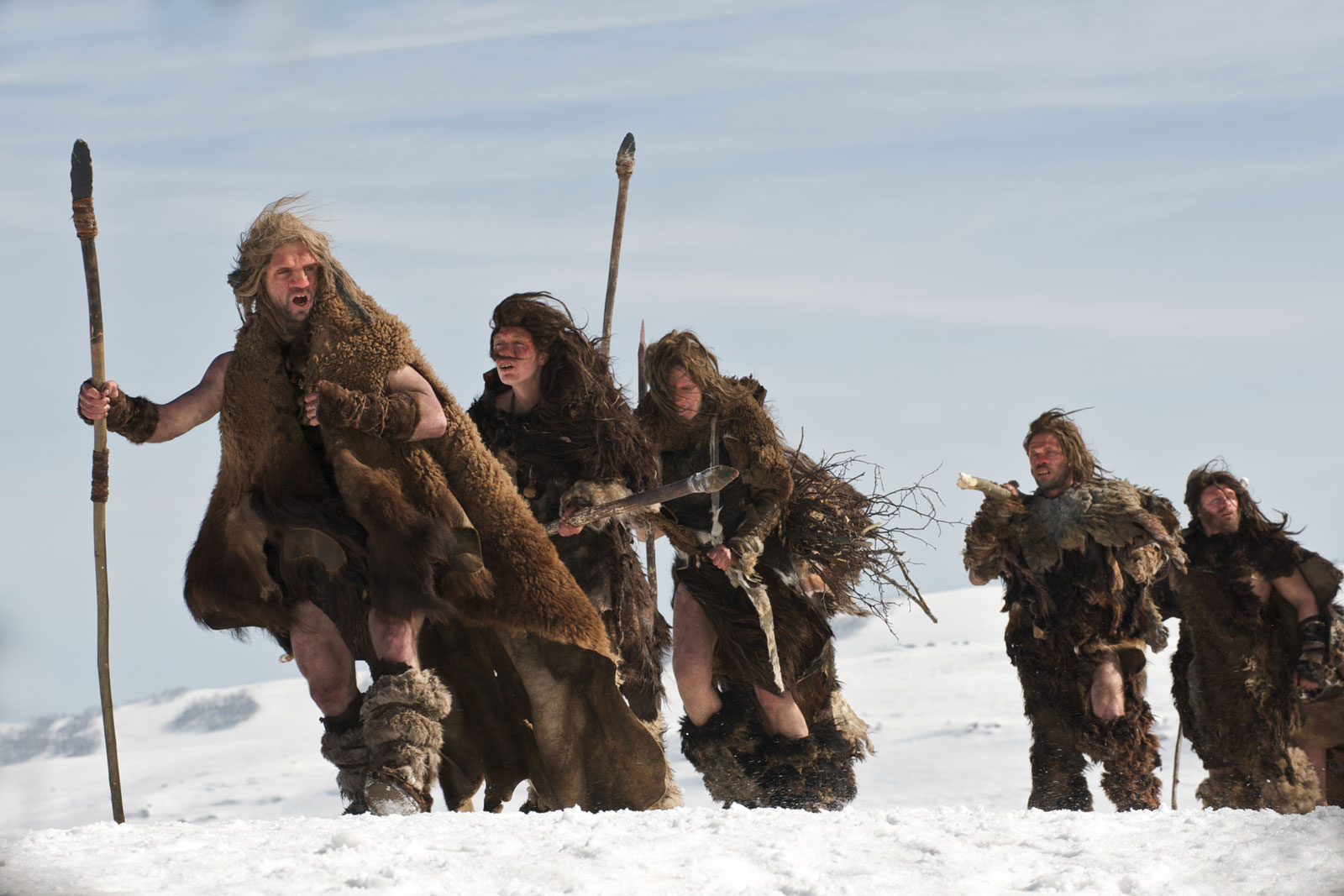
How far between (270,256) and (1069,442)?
407 centimetres

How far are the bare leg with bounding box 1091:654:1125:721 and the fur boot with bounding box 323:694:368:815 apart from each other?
359 cm

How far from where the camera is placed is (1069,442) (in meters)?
7.80

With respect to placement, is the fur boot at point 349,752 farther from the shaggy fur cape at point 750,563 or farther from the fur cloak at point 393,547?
the shaggy fur cape at point 750,563

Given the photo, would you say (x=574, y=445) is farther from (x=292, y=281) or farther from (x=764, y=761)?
(x=764, y=761)

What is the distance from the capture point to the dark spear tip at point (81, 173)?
585cm

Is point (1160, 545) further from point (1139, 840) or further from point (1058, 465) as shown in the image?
point (1139, 840)

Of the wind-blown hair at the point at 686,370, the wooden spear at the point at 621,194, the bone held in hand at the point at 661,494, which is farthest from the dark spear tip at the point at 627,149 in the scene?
the bone held in hand at the point at 661,494

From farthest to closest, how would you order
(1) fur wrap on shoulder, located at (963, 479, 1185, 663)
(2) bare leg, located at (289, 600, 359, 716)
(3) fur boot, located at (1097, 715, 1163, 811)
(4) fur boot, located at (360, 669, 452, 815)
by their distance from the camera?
(1) fur wrap on shoulder, located at (963, 479, 1185, 663), (3) fur boot, located at (1097, 715, 1163, 811), (2) bare leg, located at (289, 600, 359, 716), (4) fur boot, located at (360, 669, 452, 815)

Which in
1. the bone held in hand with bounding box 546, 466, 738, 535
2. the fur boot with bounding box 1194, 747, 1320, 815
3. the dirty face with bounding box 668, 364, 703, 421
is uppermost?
the dirty face with bounding box 668, 364, 703, 421

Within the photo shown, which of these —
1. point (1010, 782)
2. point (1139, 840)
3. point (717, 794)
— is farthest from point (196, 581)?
point (1010, 782)

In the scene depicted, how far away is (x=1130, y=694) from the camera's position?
7.48 meters

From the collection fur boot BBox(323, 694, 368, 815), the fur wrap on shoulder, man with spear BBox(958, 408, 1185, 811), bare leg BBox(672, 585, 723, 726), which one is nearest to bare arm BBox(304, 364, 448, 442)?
fur boot BBox(323, 694, 368, 815)

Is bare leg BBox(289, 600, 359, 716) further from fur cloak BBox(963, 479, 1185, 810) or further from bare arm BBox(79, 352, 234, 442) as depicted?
fur cloak BBox(963, 479, 1185, 810)

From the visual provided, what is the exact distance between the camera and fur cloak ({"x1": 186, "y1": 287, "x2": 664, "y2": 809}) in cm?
552
